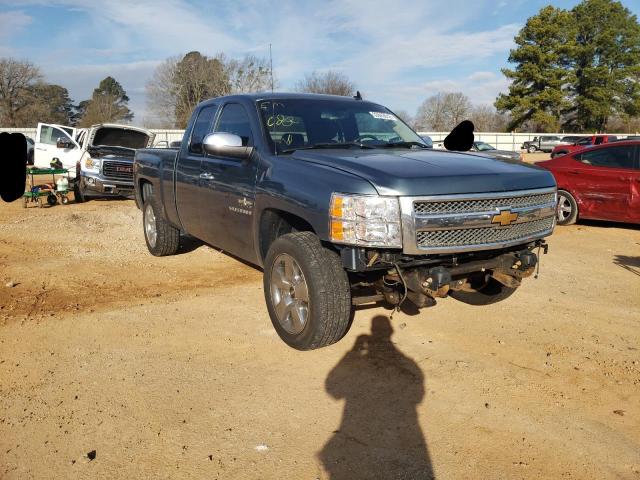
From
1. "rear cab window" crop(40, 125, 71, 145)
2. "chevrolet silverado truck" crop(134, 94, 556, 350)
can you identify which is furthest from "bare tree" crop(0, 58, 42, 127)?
"chevrolet silverado truck" crop(134, 94, 556, 350)

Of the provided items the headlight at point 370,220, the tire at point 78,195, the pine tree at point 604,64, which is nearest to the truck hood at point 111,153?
the tire at point 78,195

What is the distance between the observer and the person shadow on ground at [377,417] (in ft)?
8.87

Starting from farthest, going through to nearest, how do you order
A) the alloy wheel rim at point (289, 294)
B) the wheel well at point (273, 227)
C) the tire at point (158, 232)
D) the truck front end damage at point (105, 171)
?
the truck front end damage at point (105, 171), the tire at point (158, 232), the wheel well at point (273, 227), the alloy wheel rim at point (289, 294)

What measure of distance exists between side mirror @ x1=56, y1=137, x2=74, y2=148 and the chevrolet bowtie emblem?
14.1 m

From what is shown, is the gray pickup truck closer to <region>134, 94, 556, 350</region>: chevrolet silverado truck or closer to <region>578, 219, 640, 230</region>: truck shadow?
<region>578, 219, 640, 230</region>: truck shadow

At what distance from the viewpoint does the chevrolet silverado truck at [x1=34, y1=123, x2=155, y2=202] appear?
13.1 metres

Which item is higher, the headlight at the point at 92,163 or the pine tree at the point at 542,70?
the pine tree at the point at 542,70

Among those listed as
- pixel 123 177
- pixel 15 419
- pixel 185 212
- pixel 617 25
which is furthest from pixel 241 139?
pixel 617 25

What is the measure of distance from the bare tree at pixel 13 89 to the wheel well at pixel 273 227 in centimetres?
5035

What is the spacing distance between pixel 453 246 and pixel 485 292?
161 cm

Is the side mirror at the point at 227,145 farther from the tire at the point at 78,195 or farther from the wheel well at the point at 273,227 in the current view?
the tire at the point at 78,195

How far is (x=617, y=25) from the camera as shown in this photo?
5972 centimetres

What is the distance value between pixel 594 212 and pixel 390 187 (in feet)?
23.9

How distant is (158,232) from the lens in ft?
22.9
